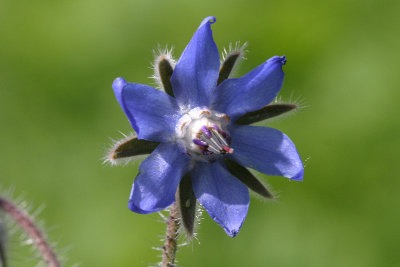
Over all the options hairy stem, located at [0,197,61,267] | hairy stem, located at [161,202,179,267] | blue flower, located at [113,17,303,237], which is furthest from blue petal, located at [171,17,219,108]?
hairy stem, located at [0,197,61,267]

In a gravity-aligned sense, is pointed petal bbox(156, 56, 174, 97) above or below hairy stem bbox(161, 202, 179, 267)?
above

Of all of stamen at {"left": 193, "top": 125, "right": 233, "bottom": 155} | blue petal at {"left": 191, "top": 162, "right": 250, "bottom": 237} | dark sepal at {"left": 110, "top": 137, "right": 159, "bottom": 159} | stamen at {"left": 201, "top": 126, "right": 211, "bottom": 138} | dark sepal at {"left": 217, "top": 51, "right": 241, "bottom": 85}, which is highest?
dark sepal at {"left": 217, "top": 51, "right": 241, "bottom": 85}

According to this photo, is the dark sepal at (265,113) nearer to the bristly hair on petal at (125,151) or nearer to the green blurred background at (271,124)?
the bristly hair on petal at (125,151)

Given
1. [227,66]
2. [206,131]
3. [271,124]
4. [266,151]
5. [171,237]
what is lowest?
[271,124]

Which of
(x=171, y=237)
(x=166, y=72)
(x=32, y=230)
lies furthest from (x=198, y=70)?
(x=32, y=230)

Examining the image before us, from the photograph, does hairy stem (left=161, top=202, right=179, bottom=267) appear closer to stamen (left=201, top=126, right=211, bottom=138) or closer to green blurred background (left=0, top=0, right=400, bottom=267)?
stamen (left=201, top=126, right=211, bottom=138)

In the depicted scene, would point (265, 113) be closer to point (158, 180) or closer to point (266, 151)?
point (266, 151)
